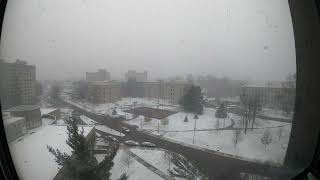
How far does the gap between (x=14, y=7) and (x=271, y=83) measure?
5.52ft

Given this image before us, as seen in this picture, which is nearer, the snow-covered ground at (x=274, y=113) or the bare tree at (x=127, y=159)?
the snow-covered ground at (x=274, y=113)

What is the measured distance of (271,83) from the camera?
1059 mm

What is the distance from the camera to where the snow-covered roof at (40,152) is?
1.14 meters

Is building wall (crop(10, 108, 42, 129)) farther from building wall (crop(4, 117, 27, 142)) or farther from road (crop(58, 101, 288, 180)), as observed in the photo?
road (crop(58, 101, 288, 180))

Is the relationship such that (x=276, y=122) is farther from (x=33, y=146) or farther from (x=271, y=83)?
(x=33, y=146)

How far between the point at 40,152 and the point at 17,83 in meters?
0.50

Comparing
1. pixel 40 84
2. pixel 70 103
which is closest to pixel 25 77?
pixel 40 84

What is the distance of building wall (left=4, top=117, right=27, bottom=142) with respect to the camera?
1094 millimetres

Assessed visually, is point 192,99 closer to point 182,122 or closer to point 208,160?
point 182,122

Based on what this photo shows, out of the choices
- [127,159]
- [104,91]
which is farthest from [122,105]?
[127,159]

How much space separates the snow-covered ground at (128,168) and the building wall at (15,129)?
1.72 ft

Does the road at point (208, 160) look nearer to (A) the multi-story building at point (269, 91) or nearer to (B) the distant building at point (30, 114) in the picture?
(B) the distant building at point (30, 114)

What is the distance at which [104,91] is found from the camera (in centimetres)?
115

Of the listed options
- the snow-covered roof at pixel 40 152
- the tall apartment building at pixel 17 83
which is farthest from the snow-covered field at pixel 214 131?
the tall apartment building at pixel 17 83
